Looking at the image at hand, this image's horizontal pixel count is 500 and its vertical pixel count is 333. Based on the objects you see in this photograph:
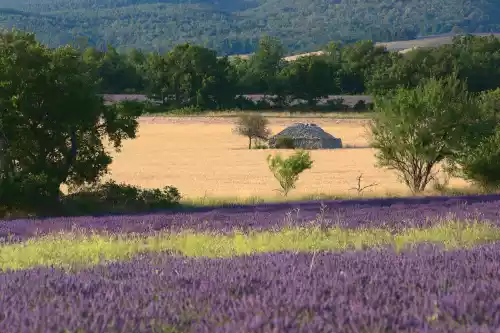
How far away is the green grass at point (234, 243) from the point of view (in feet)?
29.6

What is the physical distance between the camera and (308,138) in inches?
2566

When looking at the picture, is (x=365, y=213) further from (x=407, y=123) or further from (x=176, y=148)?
(x=176, y=148)

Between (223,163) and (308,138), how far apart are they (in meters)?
13.2

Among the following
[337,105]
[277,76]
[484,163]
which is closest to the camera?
[484,163]

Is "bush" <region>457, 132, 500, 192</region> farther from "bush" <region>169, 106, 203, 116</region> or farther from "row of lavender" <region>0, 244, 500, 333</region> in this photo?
"bush" <region>169, 106, 203, 116</region>

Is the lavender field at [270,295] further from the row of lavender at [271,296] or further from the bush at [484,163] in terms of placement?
the bush at [484,163]

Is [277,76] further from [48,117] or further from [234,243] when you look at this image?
[234,243]

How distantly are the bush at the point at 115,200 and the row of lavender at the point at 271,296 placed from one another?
1580 cm

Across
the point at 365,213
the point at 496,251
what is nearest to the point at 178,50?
the point at 365,213

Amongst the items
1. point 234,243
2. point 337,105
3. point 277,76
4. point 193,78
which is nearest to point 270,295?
point 234,243

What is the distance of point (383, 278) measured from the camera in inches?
201

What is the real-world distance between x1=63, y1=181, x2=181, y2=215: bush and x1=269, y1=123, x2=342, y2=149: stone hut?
4176 cm

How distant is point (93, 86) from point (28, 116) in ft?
7.71

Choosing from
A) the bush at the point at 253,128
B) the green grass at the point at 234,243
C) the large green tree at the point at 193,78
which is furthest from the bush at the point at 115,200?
the large green tree at the point at 193,78
